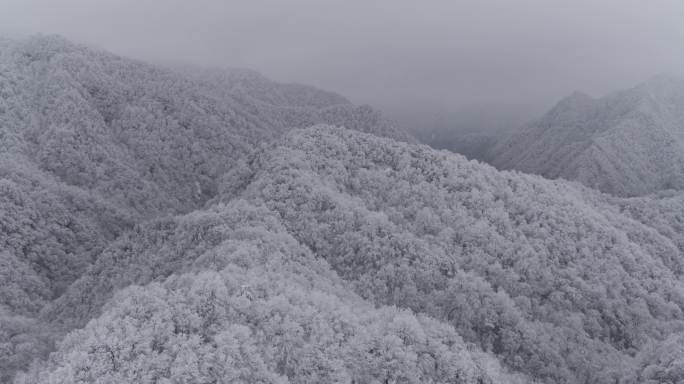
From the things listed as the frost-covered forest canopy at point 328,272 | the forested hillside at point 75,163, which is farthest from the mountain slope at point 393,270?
the forested hillside at point 75,163

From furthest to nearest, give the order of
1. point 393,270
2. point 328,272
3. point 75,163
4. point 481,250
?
point 75,163 → point 481,250 → point 393,270 → point 328,272

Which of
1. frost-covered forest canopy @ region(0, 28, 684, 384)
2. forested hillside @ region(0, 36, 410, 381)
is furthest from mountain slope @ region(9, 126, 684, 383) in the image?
forested hillside @ region(0, 36, 410, 381)

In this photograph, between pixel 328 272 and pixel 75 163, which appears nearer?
pixel 328 272

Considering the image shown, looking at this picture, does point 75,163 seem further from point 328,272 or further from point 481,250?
point 481,250

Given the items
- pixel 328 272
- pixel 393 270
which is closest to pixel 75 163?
pixel 328 272

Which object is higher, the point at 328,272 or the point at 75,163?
the point at 328,272

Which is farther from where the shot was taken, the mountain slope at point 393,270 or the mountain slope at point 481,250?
the mountain slope at point 481,250

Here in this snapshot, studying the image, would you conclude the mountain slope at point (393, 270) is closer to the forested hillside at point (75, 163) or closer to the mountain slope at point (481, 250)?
the mountain slope at point (481, 250)

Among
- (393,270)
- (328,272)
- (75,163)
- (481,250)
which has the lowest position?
(75,163)

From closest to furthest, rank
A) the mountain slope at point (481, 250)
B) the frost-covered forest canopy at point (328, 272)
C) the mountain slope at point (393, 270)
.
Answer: the frost-covered forest canopy at point (328, 272) → the mountain slope at point (393, 270) → the mountain slope at point (481, 250)

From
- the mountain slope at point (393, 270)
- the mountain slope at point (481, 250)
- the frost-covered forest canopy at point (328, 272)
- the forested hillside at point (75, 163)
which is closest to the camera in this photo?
the frost-covered forest canopy at point (328, 272)
